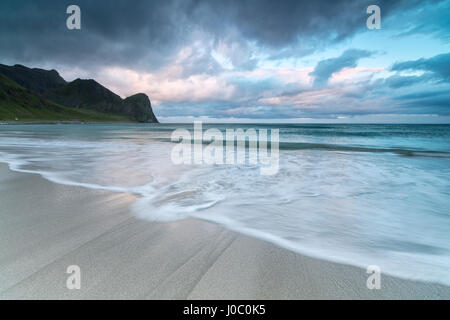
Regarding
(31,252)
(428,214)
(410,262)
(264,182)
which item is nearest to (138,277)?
(31,252)

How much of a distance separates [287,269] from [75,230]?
8.92ft

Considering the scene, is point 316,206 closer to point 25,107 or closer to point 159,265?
point 159,265

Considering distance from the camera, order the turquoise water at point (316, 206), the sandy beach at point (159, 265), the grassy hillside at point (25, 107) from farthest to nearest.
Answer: the grassy hillside at point (25, 107) → the turquoise water at point (316, 206) → the sandy beach at point (159, 265)

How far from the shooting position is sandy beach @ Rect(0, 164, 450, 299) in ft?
6.18

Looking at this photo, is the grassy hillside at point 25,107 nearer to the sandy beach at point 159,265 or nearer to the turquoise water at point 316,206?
the turquoise water at point 316,206

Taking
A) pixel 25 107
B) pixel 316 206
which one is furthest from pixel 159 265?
pixel 25 107

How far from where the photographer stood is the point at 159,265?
222cm

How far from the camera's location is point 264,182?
20.6 ft

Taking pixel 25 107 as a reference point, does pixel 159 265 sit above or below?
below

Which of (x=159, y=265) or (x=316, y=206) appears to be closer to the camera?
(x=159, y=265)

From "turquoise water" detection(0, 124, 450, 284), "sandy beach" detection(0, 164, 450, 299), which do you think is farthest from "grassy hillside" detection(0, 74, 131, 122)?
"sandy beach" detection(0, 164, 450, 299)

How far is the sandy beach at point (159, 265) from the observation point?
1.88 meters

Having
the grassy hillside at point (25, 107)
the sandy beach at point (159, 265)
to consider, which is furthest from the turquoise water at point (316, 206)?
the grassy hillside at point (25, 107)
